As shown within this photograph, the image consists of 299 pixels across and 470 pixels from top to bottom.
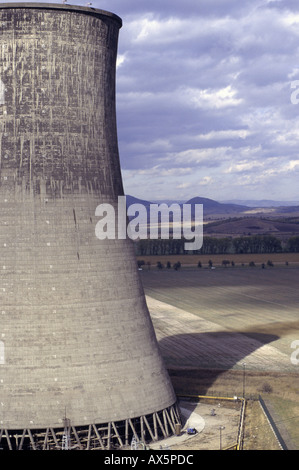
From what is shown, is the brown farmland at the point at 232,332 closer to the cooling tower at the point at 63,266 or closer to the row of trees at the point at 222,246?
the cooling tower at the point at 63,266

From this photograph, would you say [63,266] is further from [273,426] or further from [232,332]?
[232,332]

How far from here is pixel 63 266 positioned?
3791cm

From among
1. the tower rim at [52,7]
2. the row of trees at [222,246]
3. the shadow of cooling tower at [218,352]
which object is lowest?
the shadow of cooling tower at [218,352]

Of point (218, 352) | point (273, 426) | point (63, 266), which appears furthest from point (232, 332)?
point (63, 266)

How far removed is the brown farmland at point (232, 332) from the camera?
52.8 metres

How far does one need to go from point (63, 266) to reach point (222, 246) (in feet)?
518

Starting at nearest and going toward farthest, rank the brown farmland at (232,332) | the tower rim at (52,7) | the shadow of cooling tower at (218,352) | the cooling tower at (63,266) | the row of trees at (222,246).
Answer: the cooling tower at (63,266) < the tower rim at (52,7) < the brown farmland at (232,332) < the shadow of cooling tower at (218,352) < the row of trees at (222,246)

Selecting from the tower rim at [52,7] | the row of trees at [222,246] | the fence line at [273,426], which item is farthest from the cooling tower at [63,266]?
the row of trees at [222,246]

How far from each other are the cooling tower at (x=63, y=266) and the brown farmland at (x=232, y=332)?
10.7m

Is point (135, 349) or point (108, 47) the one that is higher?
point (108, 47)

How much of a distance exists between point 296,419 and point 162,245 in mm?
144368
